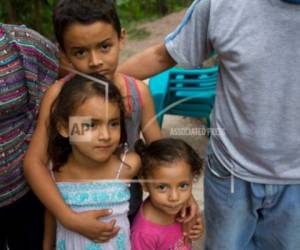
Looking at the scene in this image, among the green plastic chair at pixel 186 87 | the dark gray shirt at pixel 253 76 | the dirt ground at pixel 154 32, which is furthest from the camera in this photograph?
the dirt ground at pixel 154 32

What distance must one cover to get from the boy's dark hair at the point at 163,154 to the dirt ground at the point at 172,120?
96 centimetres

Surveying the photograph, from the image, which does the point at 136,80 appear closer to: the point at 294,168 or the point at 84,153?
the point at 84,153

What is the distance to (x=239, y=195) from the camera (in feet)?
4.26

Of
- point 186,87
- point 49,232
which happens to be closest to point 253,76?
point 49,232

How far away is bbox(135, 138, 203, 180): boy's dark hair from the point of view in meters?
1.22

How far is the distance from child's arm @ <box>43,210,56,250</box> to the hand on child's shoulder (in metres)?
0.25

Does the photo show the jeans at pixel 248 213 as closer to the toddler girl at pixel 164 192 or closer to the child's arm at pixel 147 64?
the toddler girl at pixel 164 192

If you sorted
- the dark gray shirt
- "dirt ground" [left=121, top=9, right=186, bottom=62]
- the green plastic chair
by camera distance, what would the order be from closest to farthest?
the dark gray shirt
the green plastic chair
"dirt ground" [left=121, top=9, right=186, bottom=62]

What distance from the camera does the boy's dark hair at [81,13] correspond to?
115 cm

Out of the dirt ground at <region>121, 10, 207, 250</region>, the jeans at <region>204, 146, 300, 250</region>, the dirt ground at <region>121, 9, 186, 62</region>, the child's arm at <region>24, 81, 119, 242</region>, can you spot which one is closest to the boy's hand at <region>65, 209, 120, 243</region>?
the child's arm at <region>24, 81, 119, 242</region>

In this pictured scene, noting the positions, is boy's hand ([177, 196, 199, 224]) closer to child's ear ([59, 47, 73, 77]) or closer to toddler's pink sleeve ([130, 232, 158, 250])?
toddler's pink sleeve ([130, 232, 158, 250])

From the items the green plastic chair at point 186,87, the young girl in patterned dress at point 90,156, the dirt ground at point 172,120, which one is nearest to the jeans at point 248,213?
the young girl in patterned dress at point 90,156

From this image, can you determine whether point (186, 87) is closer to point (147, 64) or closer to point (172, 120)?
point (172, 120)

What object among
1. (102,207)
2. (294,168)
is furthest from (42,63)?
(294,168)
